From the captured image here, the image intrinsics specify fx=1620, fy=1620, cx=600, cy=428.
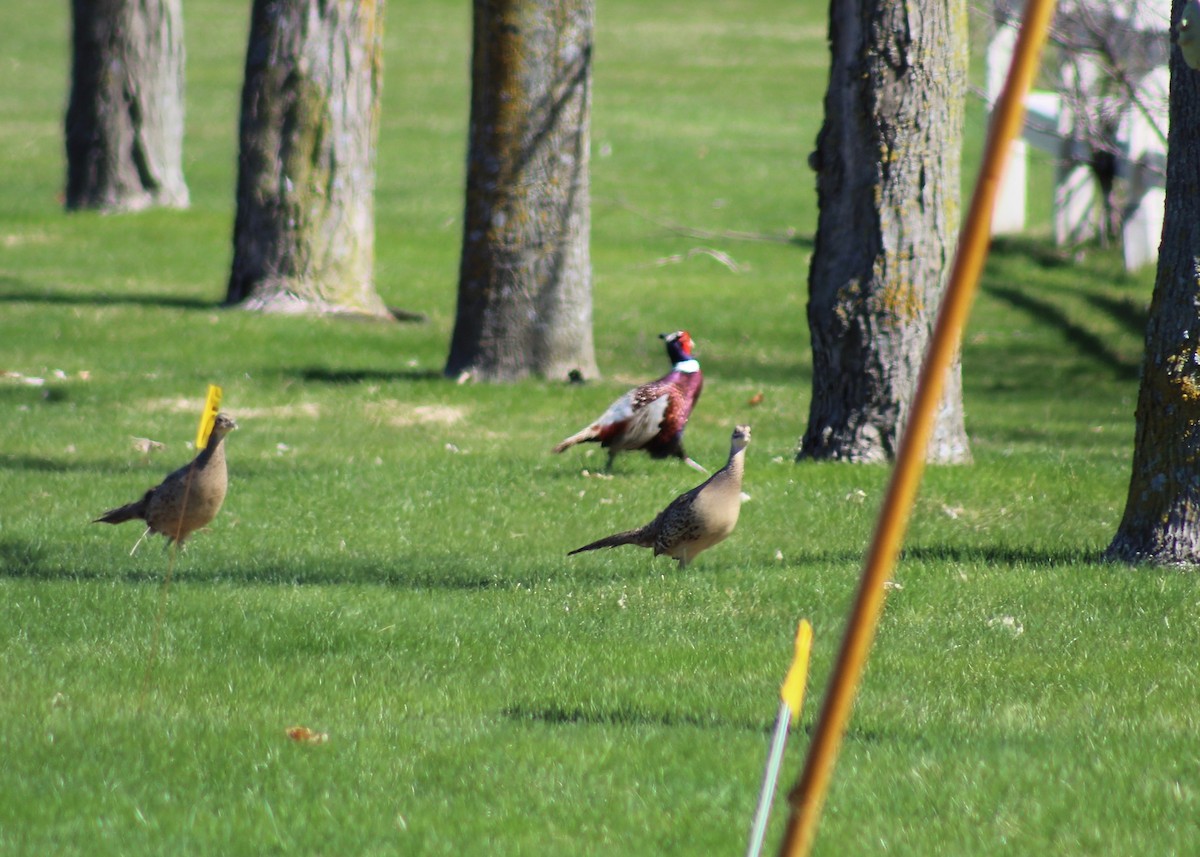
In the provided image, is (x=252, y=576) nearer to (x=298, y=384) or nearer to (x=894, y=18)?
(x=894, y=18)

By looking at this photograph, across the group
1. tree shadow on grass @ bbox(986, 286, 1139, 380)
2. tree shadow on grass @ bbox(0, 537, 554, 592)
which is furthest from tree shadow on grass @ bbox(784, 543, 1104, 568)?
tree shadow on grass @ bbox(986, 286, 1139, 380)

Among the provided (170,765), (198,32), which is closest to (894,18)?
(170,765)

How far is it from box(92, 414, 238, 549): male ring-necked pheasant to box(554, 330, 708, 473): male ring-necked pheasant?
2935 mm

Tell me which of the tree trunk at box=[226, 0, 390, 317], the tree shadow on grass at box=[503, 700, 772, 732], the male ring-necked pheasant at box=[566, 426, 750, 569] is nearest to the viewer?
the tree shadow on grass at box=[503, 700, 772, 732]

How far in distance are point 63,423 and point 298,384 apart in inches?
98.6

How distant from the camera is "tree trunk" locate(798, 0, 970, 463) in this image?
10297 mm

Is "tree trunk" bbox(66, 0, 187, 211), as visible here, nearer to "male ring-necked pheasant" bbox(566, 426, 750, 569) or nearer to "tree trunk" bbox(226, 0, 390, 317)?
"tree trunk" bbox(226, 0, 390, 317)

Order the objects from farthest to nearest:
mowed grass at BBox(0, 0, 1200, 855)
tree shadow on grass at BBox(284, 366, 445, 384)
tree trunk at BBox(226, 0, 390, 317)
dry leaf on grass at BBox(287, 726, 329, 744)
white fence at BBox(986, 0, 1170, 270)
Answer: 1. white fence at BBox(986, 0, 1170, 270)
2. tree trunk at BBox(226, 0, 390, 317)
3. tree shadow on grass at BBox(284, 366, 445, 384)
4. dry leaf on grass at BBox(287, 726, 329, 744)
5. mowed grass at BBox(0, 0, 1200, 855)

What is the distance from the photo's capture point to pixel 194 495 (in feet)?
25.7

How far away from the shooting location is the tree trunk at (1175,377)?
7.30 metres

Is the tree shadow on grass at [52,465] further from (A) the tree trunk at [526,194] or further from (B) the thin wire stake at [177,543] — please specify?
(A) the tree trunk at [526,194]

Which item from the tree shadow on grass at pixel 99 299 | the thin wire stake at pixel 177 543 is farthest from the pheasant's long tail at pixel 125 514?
the tree shadow on grass at pixel 99 299

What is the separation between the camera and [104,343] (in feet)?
53.8

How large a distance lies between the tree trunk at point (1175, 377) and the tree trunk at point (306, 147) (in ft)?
37.6
